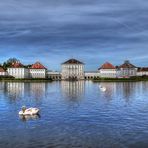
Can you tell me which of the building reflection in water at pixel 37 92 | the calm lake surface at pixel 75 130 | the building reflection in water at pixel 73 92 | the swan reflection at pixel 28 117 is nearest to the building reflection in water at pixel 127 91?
the building reflection in water at pixel 73 92

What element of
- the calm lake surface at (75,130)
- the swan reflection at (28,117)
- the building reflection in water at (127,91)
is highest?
the building reflection in water at (127,91)

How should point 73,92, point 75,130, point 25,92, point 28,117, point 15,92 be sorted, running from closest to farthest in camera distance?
point 75,130 < point 28,117 < point 15,92 < point 73,92 < point 25,92

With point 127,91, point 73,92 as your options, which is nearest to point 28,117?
point 73,92

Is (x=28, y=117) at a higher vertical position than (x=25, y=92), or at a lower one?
lower

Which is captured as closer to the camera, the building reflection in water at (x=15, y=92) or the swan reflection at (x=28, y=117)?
the swan reflection at (x=28, y=117)

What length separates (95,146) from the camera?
20078 mm

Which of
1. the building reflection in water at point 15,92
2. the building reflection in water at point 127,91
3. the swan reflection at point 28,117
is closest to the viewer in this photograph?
the swan reflection at point 28,117

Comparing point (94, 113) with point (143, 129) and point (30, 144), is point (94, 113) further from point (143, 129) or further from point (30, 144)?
point (30, 144)

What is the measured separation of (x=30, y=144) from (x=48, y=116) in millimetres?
11519

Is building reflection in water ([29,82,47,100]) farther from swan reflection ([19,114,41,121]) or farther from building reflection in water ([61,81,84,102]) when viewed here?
swan reflection ([19,114,41,121])

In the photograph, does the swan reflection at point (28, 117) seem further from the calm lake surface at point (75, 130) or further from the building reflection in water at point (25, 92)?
the building reflection in water at point (25, 92)

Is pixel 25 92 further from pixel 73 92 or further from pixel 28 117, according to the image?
pixel 28 117

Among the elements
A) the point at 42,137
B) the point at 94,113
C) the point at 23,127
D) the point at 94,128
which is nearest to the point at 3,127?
the point at 23,127

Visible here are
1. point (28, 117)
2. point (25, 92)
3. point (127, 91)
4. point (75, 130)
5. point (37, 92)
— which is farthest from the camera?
point (127, 91)
